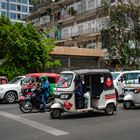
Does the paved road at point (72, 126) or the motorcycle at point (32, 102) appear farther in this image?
the motorcycle at point (32, 102)

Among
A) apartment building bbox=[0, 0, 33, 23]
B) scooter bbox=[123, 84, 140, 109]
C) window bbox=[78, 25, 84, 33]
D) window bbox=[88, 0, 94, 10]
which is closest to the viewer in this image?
scooter bbox=[123, 84, 140, 109]

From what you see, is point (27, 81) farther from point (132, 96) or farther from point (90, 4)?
point (90, 4)

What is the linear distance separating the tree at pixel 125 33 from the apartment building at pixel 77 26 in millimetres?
4754

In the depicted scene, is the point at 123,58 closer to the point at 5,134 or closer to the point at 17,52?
the point at 17,52

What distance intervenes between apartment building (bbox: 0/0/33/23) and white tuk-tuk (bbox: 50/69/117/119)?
99635mm

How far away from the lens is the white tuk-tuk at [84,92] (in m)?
14.7

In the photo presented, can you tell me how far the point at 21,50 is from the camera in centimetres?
3083

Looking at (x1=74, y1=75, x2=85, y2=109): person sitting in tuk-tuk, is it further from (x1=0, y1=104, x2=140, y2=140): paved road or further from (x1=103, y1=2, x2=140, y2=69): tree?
(x1=103, y1=2, x2=140, y2=69): tree

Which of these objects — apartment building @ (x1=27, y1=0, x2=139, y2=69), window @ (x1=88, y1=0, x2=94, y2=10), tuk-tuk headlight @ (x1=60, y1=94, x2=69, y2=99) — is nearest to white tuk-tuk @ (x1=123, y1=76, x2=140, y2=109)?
tuk-tuk headlight @ (x1=60, y1=94, x2=69, y2=99)

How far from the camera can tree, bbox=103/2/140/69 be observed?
34.8 m

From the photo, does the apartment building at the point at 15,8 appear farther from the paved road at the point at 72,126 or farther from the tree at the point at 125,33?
the paved road at the point at 72,126

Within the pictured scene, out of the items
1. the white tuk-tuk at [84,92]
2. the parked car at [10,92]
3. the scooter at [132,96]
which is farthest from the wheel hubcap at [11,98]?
the white tuk-tuk at [84,92]

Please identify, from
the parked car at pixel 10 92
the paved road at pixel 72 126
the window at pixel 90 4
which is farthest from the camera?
the window at pixel 90 4

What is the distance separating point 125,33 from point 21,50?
10129mm
